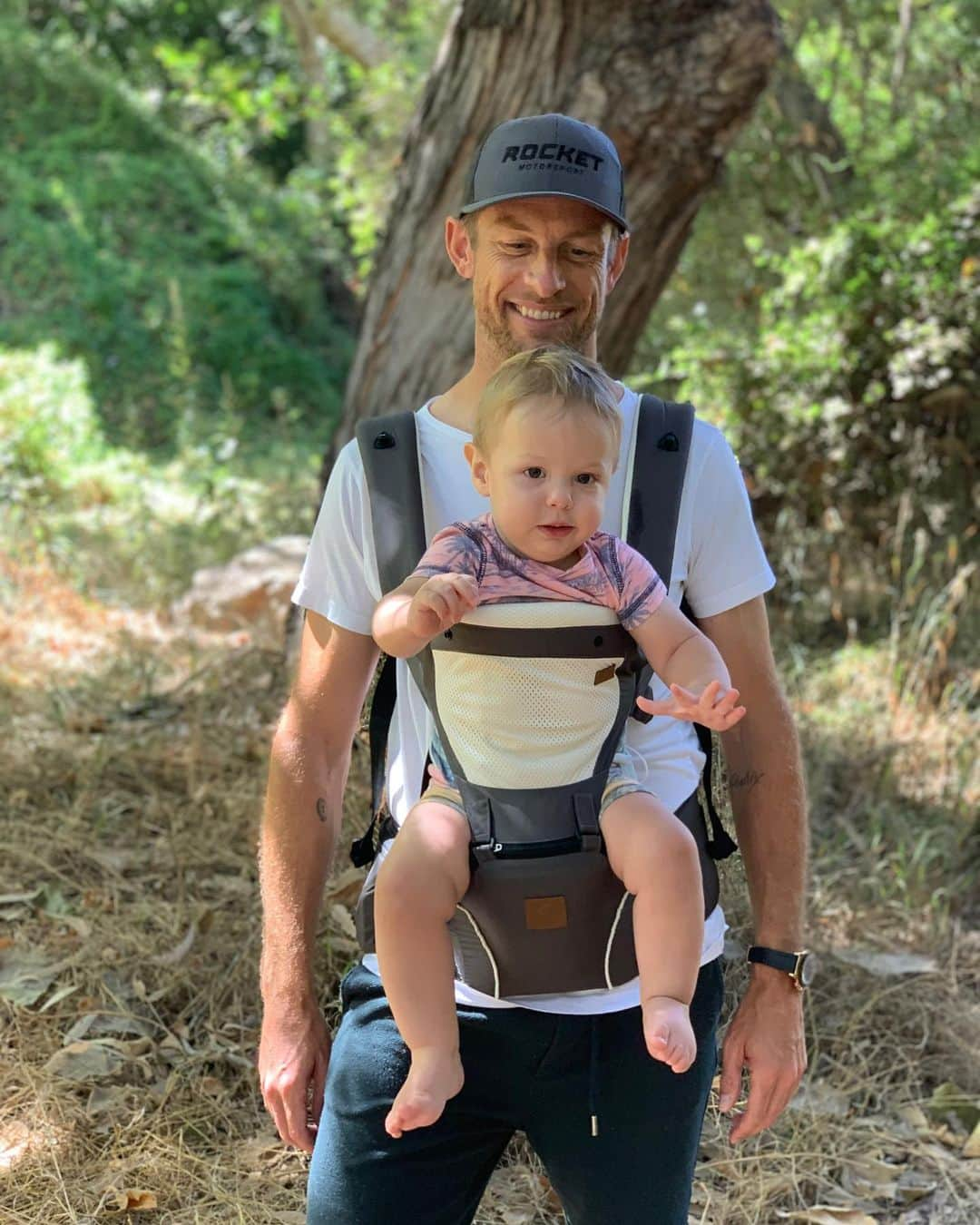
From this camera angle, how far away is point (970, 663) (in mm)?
5746

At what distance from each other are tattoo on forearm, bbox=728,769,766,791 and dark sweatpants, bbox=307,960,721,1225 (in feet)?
1.38

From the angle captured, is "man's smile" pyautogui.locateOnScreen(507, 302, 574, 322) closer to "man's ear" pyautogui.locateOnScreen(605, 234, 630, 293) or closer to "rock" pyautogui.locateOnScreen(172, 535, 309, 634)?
"man's ear" pyautogui.locateOnScreen(605, 234, 630, 293)

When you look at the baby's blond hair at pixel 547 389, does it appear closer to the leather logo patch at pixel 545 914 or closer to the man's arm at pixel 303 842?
the man's arm at pixel 303 842

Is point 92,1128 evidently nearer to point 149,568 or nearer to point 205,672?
point 205,672

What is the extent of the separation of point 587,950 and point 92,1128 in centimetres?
142

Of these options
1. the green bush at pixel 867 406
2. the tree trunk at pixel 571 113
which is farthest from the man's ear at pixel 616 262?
the green bush at pixel 867 406

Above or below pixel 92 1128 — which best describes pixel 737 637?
above

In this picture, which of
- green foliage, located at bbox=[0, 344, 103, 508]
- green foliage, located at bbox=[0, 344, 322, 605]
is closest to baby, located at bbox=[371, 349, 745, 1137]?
green foliage, located at bbox=[0, 344, 322, 605]

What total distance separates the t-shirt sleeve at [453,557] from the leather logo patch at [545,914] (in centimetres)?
47

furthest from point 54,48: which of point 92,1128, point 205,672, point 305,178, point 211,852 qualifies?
point 92,1128

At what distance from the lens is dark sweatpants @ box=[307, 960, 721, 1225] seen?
206 cm

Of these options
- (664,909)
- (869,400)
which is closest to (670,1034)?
(664,909)

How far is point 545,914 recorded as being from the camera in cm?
196

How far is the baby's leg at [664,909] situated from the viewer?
1884 mm
